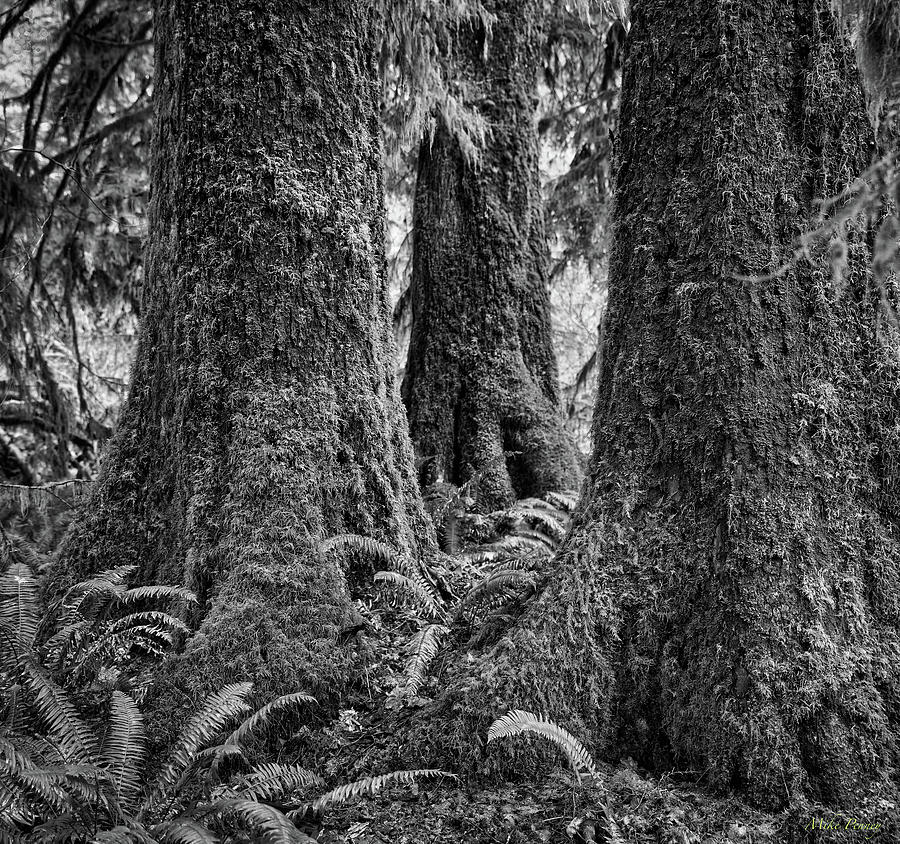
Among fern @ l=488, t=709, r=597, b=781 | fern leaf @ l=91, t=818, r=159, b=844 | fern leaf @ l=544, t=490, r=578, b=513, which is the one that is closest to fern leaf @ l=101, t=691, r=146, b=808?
fern leaf @ l=91, t=818, r=159, b=844

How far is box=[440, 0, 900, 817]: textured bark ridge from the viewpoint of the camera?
2498 mm

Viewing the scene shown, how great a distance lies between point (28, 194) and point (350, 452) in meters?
4.66

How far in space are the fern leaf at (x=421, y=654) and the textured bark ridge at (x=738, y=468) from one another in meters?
0.44

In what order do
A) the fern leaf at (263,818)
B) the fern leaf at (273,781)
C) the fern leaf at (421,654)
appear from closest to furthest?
the fern leaf at (263,818), the fern leaf at (273,781), the fern leaf at (421,654)

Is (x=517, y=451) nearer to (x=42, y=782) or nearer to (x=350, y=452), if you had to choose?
(x=350, y=452)

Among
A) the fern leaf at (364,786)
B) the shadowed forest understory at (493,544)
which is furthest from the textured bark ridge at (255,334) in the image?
the fern leaf at (364,786)

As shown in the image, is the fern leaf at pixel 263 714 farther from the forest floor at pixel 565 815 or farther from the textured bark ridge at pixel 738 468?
the textured bark ridge at pixel 738 468

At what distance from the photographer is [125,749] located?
8.97ft

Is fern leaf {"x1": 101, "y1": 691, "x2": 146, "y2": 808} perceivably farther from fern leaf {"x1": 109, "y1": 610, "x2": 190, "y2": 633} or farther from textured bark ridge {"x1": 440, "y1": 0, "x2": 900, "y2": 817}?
textured bark ridge {"x1": 440, "y1": 0, "x2": 900, "y2": 817}

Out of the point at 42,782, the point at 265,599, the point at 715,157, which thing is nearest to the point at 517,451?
the point at 265,599

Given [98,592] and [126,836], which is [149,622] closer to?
[98,592]

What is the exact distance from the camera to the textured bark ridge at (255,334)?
3611mm
